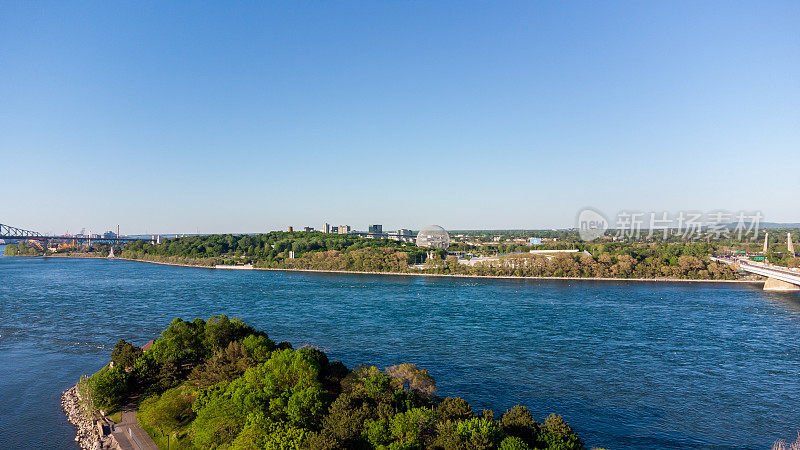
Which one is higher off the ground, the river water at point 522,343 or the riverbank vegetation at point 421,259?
the riverbank vegetation at point 421,259

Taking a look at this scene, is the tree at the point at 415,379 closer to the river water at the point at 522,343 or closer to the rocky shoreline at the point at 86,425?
the river water at the point at 522,343

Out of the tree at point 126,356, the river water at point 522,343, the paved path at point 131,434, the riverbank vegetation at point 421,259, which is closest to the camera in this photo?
the paved path at point 131,434

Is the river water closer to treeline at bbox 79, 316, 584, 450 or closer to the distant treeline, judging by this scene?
treeline at bbox 79, 316, 584, 450

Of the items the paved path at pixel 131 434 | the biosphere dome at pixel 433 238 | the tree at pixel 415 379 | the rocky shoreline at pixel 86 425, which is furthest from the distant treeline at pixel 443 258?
the paved path at pixel 131 434

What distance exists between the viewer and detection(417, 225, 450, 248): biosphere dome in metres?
75.8

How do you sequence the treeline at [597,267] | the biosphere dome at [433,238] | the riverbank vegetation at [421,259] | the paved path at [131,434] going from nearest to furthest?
the paved path at [131,434], the treeline at [597,267], the riverbank vegetation at [421,259], the biosphere dome at [433,238]

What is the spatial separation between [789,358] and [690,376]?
5747 mm

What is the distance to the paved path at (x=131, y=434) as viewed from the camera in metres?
9.64

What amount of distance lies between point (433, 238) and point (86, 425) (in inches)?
2653

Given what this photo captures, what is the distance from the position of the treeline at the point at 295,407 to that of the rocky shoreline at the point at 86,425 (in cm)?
47

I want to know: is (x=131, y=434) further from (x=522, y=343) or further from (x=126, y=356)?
(x=522, y=343)

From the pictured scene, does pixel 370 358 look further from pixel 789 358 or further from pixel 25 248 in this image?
pixel 25 248

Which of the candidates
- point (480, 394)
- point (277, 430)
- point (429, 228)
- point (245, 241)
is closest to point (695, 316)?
point (480, 394)

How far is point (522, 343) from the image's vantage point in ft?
62.4
